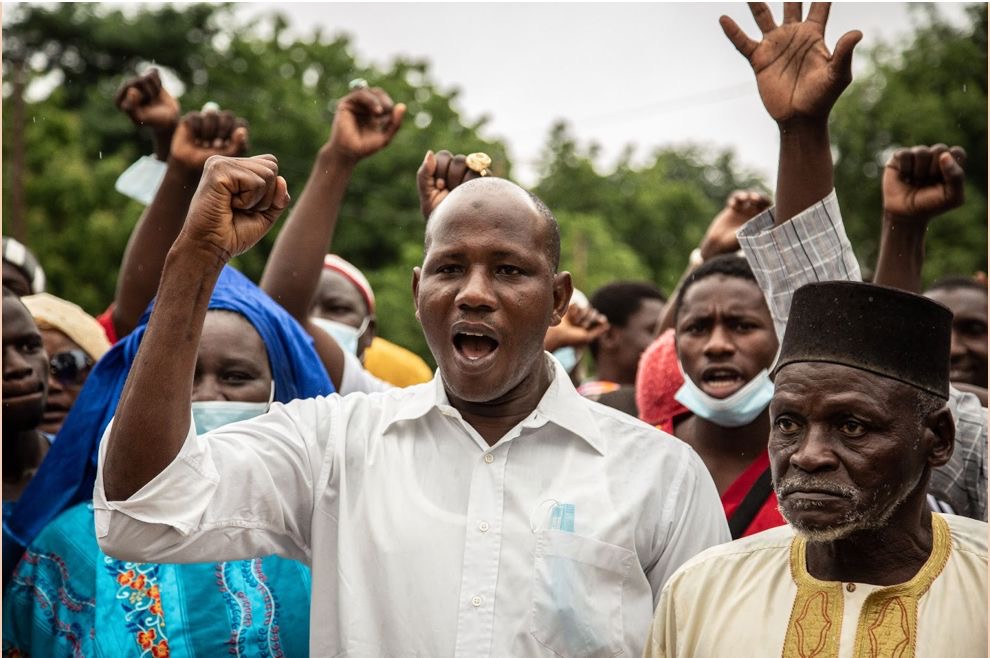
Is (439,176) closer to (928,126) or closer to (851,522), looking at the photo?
(851,522)

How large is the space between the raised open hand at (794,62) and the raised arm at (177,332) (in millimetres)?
1604

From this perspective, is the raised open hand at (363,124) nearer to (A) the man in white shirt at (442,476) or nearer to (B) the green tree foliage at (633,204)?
(A) the man in white shirt at (442,476)

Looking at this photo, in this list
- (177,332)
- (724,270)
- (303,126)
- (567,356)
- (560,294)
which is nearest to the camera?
(177,332)

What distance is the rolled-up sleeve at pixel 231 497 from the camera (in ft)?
10.2

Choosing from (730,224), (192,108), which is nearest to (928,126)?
(192,108)

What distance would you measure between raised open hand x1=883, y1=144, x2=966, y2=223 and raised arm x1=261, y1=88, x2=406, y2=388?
2.00 m

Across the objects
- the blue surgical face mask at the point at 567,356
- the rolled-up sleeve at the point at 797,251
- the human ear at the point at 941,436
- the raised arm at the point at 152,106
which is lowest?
the human ear at the point at 941,436

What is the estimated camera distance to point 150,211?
5133mm

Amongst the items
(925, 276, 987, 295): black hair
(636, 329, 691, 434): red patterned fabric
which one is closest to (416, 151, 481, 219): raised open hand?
(636, 329, 691, 434): red patterned fabric

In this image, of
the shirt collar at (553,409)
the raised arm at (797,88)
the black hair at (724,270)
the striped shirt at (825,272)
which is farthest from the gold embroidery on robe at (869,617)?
the black hair at (724,270)

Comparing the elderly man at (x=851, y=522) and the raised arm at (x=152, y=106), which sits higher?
the raised arm at (x=152, y=106)

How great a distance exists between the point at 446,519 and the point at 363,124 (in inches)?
96.9

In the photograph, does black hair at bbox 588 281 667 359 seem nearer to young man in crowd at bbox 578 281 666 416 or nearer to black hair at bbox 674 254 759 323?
young man in crowd at bbox 578 281 666 416

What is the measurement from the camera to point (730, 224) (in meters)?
6.27
